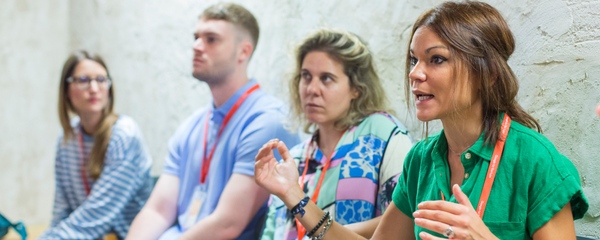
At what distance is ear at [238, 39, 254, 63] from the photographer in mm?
3691

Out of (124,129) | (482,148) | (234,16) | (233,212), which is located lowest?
(233,212)

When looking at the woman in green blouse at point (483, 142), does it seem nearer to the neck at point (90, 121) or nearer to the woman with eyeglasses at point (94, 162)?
the woman with eyeglasses at point (94, 162)

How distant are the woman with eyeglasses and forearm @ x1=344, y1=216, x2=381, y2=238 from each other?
1.90 m

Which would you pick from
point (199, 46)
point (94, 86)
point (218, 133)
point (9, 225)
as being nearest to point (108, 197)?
point (9, 225)

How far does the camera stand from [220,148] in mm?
3412

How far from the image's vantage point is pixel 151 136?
4.94 metres

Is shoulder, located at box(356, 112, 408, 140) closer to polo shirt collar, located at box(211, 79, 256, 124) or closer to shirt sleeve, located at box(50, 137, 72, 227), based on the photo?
polo shirt collar, located at box(211, 79, 256, 124)

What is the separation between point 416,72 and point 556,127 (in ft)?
2.35

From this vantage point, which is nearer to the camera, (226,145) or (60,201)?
(226,145)

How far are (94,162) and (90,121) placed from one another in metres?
0.26

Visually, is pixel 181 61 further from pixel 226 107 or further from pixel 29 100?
pixel 29 100

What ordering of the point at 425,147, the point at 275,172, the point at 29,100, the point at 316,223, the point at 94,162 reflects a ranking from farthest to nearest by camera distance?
1. the point at 29,100
2. the point at 94,162
3. the point at 275,172
4. the point at 316,223
5. the point at 425,147

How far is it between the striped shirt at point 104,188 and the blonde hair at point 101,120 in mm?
35

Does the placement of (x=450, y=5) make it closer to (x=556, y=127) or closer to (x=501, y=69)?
(x=501, y=69)
